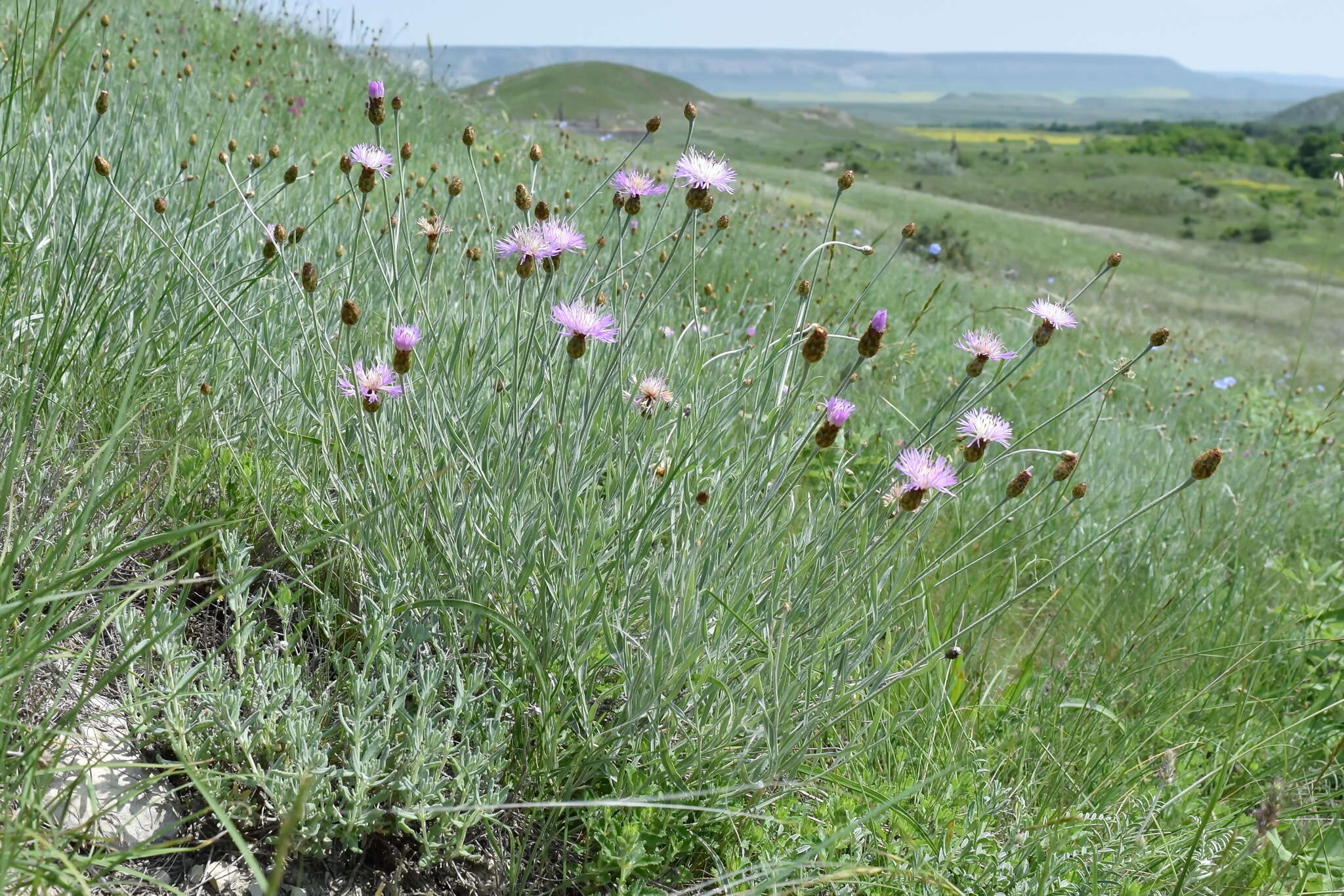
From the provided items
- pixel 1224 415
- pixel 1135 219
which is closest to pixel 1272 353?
pixel 1224 415

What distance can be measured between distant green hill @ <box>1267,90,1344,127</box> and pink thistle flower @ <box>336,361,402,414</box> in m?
135

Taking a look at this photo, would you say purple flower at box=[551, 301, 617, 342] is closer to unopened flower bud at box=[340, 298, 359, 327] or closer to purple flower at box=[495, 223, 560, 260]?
purple flower at box=[495, 223, 560, 260]

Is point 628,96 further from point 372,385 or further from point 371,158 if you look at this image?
point 372,385

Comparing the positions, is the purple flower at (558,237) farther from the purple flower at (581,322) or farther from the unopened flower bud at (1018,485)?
the unopened flower bud at (1018,485)

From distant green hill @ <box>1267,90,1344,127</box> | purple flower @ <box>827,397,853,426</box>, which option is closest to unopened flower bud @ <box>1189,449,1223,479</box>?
purple flower @ <box>827,397,853,426</box>

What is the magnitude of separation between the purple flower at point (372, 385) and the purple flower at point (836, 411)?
72 centimetres

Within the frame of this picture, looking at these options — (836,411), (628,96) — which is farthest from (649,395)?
(628,96)

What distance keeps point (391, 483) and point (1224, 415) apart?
18.5ft

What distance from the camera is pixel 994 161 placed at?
2520 inches

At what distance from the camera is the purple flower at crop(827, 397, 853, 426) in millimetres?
1437

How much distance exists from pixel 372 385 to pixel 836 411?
0.82 metres

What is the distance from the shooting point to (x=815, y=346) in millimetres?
1357

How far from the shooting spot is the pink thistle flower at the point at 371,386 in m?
1.55

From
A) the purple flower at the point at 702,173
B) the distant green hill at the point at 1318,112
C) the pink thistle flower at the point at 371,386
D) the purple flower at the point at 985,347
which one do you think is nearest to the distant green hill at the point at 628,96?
the purple flower at the point at 702,173
